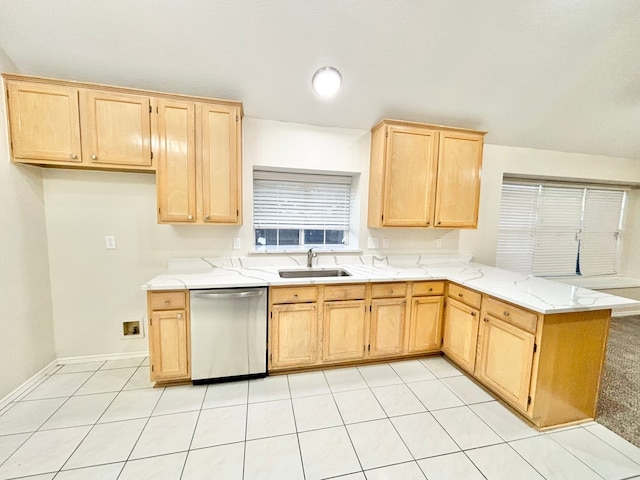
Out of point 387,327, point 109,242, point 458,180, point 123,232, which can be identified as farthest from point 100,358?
point 458,180

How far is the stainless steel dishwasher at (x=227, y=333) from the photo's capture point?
2.13m

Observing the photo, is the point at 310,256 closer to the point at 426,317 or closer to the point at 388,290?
the point at 388,290

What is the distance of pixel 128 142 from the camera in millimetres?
2139

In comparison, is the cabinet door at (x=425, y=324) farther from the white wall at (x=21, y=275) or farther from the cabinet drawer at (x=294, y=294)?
the white wall at (x=21, y=275)

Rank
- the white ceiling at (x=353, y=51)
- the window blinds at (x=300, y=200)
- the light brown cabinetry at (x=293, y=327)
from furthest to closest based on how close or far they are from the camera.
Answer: the window blinds at (x=300, y=200), the light brown cabinetry at (x=293, y=327), the white ceiling at (x=353, y=51)

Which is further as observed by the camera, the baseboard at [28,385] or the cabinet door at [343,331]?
the cabinet door at [343,331]

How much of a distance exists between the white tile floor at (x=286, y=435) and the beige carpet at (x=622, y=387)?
0.16 metres

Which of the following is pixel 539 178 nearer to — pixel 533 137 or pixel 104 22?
pixel 533 137

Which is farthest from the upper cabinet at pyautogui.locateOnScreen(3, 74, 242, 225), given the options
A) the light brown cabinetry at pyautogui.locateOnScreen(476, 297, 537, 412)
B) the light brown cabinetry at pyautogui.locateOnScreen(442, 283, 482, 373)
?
the light brown cabinetry at pyautogui.locateOnScreen(476, 297, 537, 412)

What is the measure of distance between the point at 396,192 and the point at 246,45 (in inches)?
69.6

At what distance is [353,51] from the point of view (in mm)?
2076

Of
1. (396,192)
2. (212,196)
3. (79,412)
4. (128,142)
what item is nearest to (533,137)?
(396,192)

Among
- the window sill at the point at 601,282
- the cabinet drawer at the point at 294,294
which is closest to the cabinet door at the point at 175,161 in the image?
the cabinet drawer at the point at 294,294

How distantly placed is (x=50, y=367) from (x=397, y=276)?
3.17 meters
